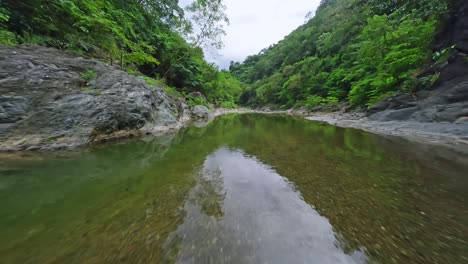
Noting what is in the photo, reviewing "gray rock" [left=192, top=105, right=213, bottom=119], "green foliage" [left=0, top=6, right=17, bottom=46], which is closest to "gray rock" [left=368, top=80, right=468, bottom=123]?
"gray rock" [left=192, top=105, right=213, bottom=119]

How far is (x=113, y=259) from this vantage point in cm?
163

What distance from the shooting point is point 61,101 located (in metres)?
5.99

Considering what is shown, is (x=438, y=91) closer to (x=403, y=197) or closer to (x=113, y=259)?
(x=403, y=197)

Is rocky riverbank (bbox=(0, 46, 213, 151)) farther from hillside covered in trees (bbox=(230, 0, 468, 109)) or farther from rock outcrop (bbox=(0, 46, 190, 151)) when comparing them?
hillside covered in trees (bbox=(230, 0, 468, 109))

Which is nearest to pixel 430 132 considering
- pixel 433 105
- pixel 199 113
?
pixel 433 105

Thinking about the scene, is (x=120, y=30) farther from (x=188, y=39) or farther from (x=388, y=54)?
(x=388, y=54)

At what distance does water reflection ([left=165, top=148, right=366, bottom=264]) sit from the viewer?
5.60 ft

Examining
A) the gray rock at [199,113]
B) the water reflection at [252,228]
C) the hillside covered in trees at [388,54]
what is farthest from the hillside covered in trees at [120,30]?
the hillside covered in trees at [388,54]

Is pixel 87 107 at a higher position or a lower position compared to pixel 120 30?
lower

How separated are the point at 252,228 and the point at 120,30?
484 inches

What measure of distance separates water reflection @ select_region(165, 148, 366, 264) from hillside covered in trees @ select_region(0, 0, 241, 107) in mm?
8425

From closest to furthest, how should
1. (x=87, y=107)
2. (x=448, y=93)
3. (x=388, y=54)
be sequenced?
(x=87, y=107)
(x=448, y=93)
(x=388, y=54)

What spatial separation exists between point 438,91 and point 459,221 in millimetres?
9689

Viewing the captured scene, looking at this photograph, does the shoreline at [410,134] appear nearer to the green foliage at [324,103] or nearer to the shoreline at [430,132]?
the shoreline at [430,132]
